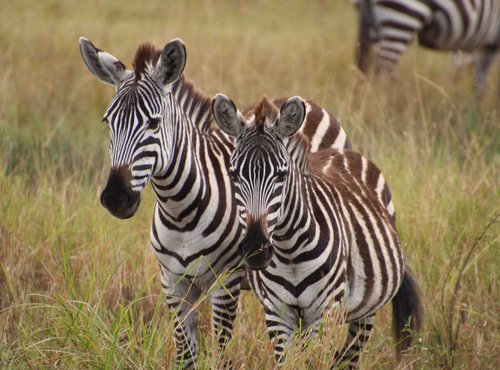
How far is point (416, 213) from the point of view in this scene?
256 inches

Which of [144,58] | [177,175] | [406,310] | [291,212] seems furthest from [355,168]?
[144,58]

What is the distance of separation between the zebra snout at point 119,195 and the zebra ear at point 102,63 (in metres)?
0.64

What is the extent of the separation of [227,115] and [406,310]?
67.8 inches

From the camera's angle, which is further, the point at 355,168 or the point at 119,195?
the point at 355,168

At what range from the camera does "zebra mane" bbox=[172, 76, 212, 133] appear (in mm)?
5121

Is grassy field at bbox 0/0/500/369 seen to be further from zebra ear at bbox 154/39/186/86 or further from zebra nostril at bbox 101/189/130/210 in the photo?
zebra ear at bbox 154/39/186/86

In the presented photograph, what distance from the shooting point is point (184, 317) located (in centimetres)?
505

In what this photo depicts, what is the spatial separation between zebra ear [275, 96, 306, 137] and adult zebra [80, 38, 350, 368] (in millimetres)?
A: 631

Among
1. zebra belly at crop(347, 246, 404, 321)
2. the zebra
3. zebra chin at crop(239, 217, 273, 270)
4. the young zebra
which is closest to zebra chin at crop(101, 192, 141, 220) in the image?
the young zebra

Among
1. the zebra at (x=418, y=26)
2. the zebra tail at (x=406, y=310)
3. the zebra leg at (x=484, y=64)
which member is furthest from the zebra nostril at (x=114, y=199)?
the zebra leg at (x=484, y=64)

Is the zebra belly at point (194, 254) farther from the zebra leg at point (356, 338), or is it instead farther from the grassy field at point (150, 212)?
the zebra leg at point (356, 338)

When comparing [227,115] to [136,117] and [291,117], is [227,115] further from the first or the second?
[136,117]

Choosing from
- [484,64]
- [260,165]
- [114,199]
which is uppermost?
[484,64]

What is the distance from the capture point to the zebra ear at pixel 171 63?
188 inches
